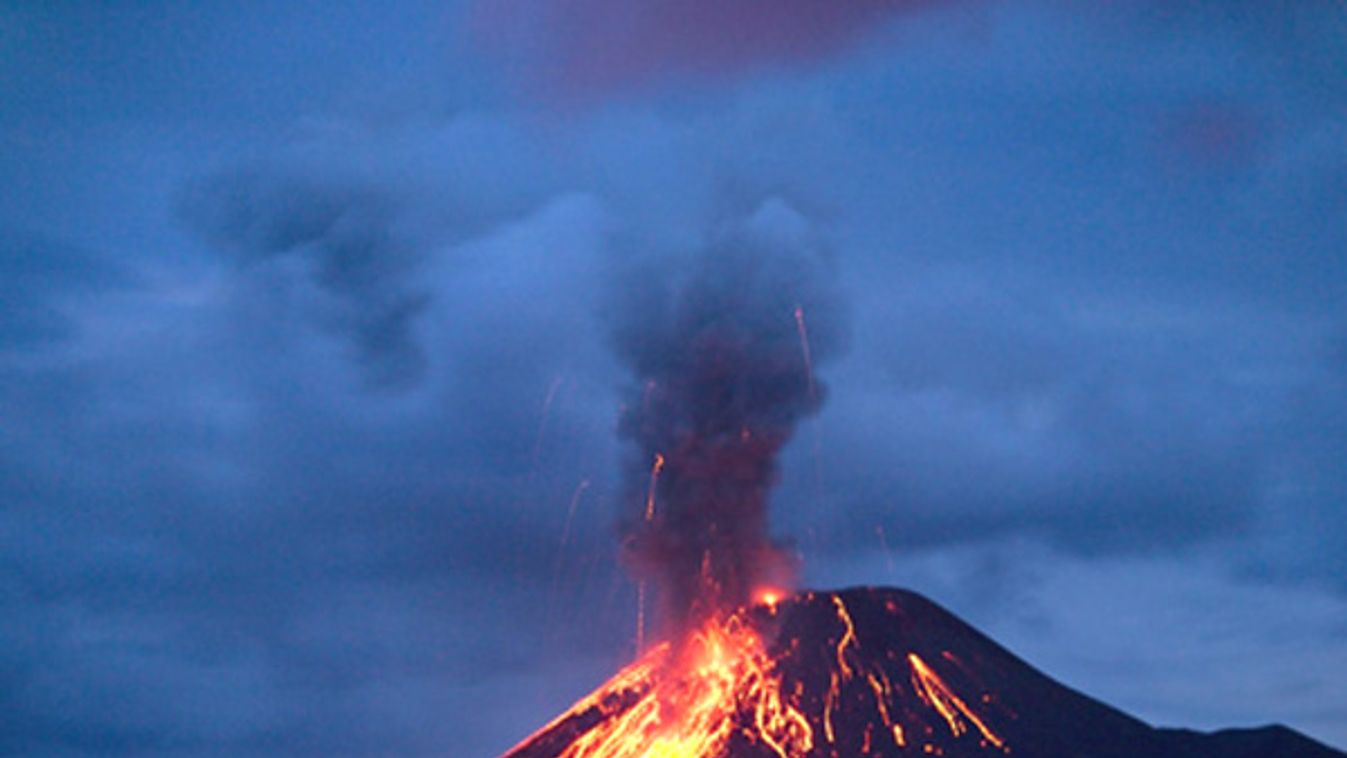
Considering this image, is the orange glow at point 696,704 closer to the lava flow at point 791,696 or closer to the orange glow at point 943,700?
the lava flow at point 791,696

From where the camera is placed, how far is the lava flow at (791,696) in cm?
9600

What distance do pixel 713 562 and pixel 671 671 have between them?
7.32 m

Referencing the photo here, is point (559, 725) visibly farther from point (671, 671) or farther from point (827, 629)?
point (827, 629)

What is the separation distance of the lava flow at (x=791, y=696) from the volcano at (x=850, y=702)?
83 millimetres

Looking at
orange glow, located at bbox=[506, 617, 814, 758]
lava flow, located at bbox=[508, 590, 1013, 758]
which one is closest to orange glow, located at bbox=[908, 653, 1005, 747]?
lava flow, located at bbox=[508, 590, 1013, 758]

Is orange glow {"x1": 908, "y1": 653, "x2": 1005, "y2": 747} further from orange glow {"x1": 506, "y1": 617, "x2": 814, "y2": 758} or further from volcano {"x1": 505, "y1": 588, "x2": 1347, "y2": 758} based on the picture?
orange glow {"x1": 506, "y1": 617, "x2": 814, "y2": 758}

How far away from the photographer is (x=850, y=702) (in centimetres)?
9862

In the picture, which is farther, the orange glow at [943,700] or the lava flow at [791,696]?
the orange glow at [943,700]

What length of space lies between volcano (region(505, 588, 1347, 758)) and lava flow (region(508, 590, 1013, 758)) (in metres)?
0.08

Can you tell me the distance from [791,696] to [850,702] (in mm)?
3172

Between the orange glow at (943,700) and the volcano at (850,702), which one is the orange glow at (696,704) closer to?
the volcano at (850,702)

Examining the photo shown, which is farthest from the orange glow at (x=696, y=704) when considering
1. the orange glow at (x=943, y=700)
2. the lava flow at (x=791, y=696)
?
the orange glow at (x=943, y=700)

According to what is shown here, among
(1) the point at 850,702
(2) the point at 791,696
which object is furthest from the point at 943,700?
(2) the point at 791,696

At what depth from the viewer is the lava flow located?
96000 mm
